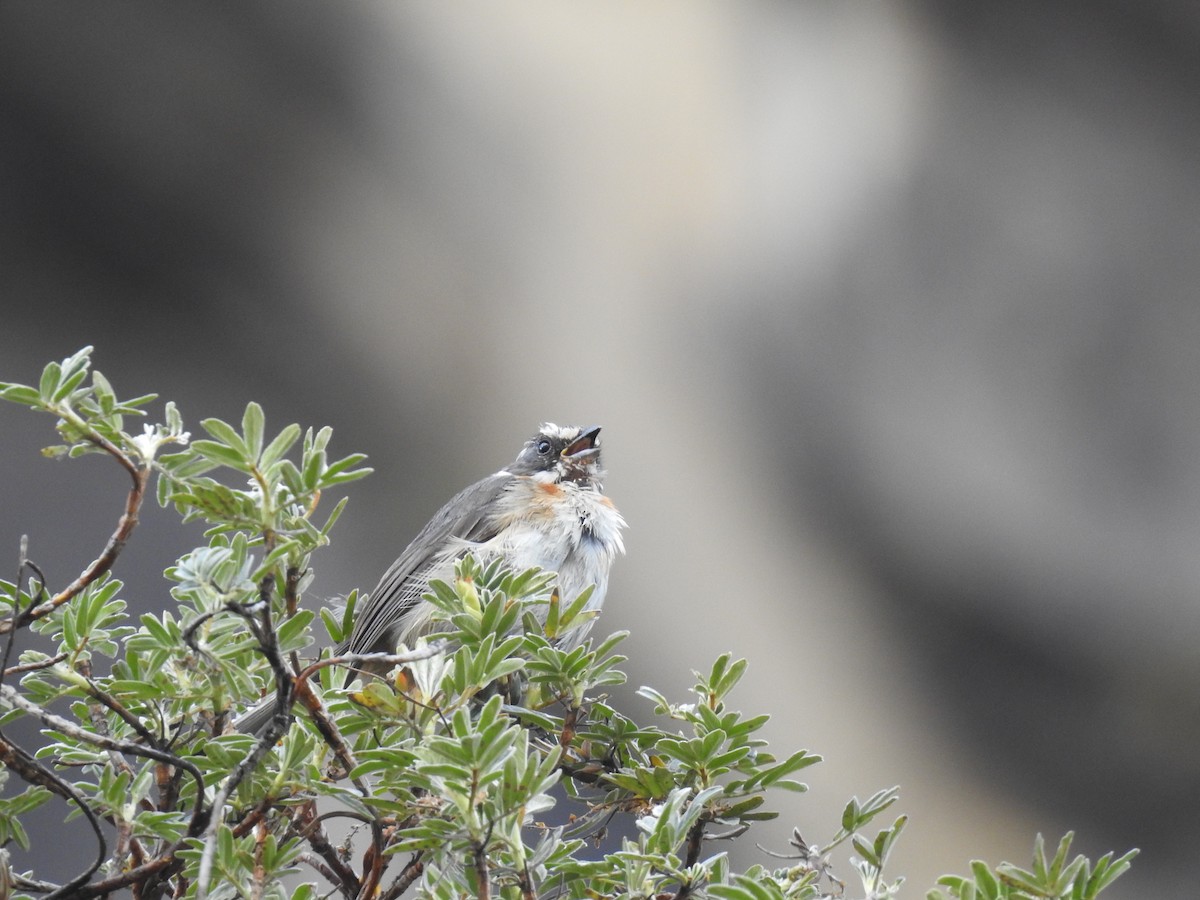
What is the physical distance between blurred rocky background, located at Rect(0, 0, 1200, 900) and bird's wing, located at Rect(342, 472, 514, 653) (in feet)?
9.20

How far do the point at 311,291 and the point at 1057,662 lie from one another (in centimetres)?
472

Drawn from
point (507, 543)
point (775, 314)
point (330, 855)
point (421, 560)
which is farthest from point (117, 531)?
point (775, 314)

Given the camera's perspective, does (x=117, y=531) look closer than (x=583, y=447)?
Yes

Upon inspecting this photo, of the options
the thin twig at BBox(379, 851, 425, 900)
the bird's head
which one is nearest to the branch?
the thin twig at BBox(379, 851, 425, 900)

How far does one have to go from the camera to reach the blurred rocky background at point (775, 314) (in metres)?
6.13

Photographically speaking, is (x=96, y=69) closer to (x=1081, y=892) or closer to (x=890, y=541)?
(x=890, y=541)

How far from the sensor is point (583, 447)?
3885mm

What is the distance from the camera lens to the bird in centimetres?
315

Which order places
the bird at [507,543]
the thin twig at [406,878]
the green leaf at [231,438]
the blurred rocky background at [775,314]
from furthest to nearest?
the blurred rocky background at [775,314] → the bird at [507,543] → the thin twig at [406,878] → the green leaf at [231,438]

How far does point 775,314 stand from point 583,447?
9.61 ft

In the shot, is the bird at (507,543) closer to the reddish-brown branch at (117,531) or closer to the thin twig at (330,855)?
the thin twig at (330,855)

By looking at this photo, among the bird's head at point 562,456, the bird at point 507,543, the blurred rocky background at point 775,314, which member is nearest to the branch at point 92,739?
the bird at point 507,543

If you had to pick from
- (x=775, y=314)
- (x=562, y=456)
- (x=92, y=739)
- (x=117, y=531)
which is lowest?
(x=92, y=739)

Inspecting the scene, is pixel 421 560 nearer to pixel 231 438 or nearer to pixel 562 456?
pixel 562 456
